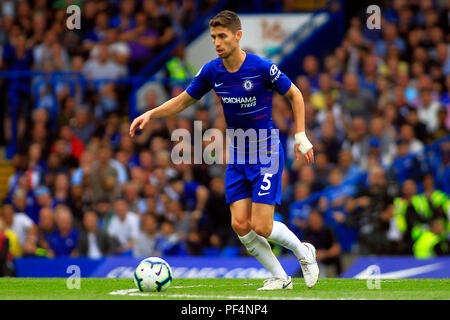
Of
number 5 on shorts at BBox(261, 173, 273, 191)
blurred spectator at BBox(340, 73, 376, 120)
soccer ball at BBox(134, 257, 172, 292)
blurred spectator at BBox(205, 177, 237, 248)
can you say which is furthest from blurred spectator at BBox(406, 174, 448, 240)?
soccer ball at BBox(134, 257, 172, 292)

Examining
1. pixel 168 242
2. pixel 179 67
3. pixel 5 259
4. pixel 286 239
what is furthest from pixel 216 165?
pixel 286 239

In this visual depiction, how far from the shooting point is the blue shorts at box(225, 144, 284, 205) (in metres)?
10.0

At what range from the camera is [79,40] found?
2105cm

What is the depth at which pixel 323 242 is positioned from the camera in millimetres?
15867

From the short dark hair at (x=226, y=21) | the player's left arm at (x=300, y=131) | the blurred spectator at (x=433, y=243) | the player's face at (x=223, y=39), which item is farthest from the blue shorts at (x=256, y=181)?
the blurred spectator at (x=433, y=243)

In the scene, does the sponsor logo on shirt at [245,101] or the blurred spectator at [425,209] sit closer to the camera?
the sponsor logo on shirt at [245,101]

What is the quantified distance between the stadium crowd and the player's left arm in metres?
6.06

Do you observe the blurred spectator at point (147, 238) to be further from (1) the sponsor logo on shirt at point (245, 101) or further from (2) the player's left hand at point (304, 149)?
(2) the player's left hand at point (304, 149)

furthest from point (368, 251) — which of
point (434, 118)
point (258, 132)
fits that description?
point (258, 132)

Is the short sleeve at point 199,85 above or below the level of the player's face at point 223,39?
below

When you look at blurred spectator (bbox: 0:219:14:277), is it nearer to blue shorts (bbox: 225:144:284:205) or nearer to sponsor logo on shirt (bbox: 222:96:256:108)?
blue shorts (bbox: 225:144:284:205)

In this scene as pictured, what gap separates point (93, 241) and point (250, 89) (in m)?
7.39

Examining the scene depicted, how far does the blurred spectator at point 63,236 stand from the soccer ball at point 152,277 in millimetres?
6818

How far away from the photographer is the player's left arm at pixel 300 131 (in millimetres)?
9664
